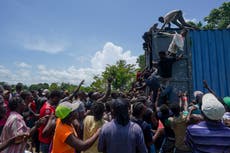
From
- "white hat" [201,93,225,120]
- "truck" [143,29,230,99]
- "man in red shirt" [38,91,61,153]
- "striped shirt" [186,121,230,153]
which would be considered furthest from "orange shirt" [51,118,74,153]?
"truck" [143,29,230,99]

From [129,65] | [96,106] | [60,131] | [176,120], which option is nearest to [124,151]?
[60,131]

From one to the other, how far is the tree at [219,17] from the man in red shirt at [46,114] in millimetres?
26163

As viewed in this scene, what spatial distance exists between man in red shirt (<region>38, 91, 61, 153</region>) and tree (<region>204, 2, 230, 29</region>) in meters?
26.2

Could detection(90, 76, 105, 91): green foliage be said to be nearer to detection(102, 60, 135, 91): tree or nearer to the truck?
detection(102, 60, 135, 91): tree

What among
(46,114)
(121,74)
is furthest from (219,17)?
(46,114)

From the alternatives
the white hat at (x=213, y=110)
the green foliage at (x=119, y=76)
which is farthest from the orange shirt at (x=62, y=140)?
the green foliage at (x=119, y=76)

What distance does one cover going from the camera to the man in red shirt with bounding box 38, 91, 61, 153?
332 cm

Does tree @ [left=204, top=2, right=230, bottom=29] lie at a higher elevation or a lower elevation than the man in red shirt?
higher

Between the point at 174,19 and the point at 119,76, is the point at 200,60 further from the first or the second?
the point at 119,76

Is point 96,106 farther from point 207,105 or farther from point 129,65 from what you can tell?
point 129,65

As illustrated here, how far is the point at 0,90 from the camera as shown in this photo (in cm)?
559

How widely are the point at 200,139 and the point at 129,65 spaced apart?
3150cm

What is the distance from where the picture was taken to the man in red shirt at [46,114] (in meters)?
3.32

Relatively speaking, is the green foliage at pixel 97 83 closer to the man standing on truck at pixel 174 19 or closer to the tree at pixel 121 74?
the tree at pixel 121 74
